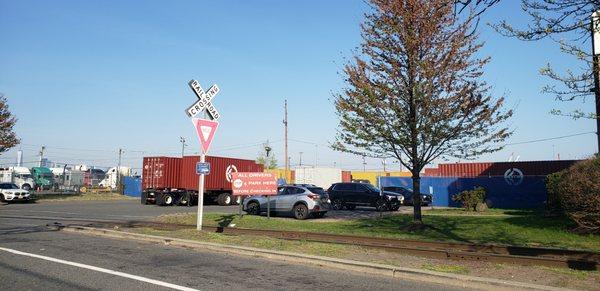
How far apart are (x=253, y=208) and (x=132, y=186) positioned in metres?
32.2

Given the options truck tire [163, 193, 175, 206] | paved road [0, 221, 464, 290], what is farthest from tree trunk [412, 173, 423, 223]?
truck tire [163, 193, 175, 206]

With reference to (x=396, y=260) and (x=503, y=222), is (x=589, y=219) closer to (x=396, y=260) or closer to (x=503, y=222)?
(x=503, y=222)

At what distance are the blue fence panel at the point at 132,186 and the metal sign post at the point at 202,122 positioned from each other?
3893 cm

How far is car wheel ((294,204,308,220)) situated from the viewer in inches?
838

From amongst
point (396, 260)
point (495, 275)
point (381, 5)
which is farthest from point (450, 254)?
point (381, 5)

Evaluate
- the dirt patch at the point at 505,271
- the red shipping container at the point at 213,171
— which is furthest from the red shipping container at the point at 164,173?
the dirt patch at the point at 505,271

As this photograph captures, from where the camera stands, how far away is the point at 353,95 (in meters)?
17.0

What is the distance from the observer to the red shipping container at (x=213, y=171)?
33531 mm

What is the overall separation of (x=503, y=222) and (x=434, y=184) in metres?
15.3

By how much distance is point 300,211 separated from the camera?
21.5 meters

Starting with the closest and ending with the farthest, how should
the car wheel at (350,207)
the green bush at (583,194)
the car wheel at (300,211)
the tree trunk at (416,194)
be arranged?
1. the green bush at (583,194)
2. the tree trunk at (416,194)
3. the car wheel at (300,211)
4. the car wheel at (350,207)

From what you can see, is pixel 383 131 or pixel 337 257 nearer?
pixel 337 257

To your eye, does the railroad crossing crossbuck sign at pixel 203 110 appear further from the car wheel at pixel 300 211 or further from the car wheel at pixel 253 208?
the car wheel at pixel 253 208

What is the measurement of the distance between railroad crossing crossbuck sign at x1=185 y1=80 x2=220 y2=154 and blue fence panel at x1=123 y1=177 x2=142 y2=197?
1534 inches
